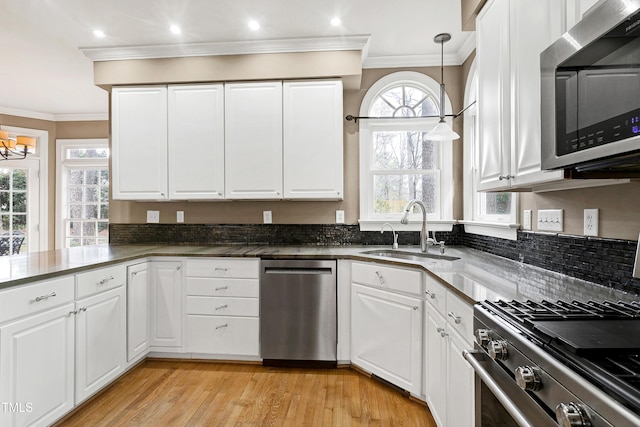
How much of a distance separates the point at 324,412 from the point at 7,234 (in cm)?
534

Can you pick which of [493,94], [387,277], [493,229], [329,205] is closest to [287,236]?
[329,205]

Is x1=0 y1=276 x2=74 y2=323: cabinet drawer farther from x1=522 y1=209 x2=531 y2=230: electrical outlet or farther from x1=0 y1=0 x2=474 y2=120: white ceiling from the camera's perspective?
x1=522 y1=209 x2=531 y2=230: electrical outlet

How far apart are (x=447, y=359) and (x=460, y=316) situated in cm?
35

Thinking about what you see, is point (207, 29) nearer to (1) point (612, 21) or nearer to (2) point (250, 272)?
(2) point (250, 272)

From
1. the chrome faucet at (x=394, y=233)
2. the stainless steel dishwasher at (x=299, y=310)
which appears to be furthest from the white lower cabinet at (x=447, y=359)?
the chrome faucet at (x=394, y=233)

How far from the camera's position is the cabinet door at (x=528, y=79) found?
4.40 ft

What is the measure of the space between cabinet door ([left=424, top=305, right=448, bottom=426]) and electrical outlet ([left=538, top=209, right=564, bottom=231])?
2.49ft

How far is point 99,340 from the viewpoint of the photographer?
2.20 meters

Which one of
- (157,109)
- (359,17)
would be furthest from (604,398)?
(157,109)

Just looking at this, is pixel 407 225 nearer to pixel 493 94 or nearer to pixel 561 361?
pixel 493 94

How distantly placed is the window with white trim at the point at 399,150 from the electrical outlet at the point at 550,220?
4.25 ft

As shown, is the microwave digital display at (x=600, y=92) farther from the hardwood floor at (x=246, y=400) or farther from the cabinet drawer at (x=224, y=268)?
the cabinet drawer at (x=224, y=268)

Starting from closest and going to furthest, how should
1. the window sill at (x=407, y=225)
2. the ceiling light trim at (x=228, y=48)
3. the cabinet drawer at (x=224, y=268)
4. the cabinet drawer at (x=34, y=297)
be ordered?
the cabinet drawer at (x=34, y=297), the cabinet drawer at (x=224, y=268), the ceiling light trim at (x=228, y=48), the window sill at (x=407, y=225)

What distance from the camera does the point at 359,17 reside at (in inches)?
102
